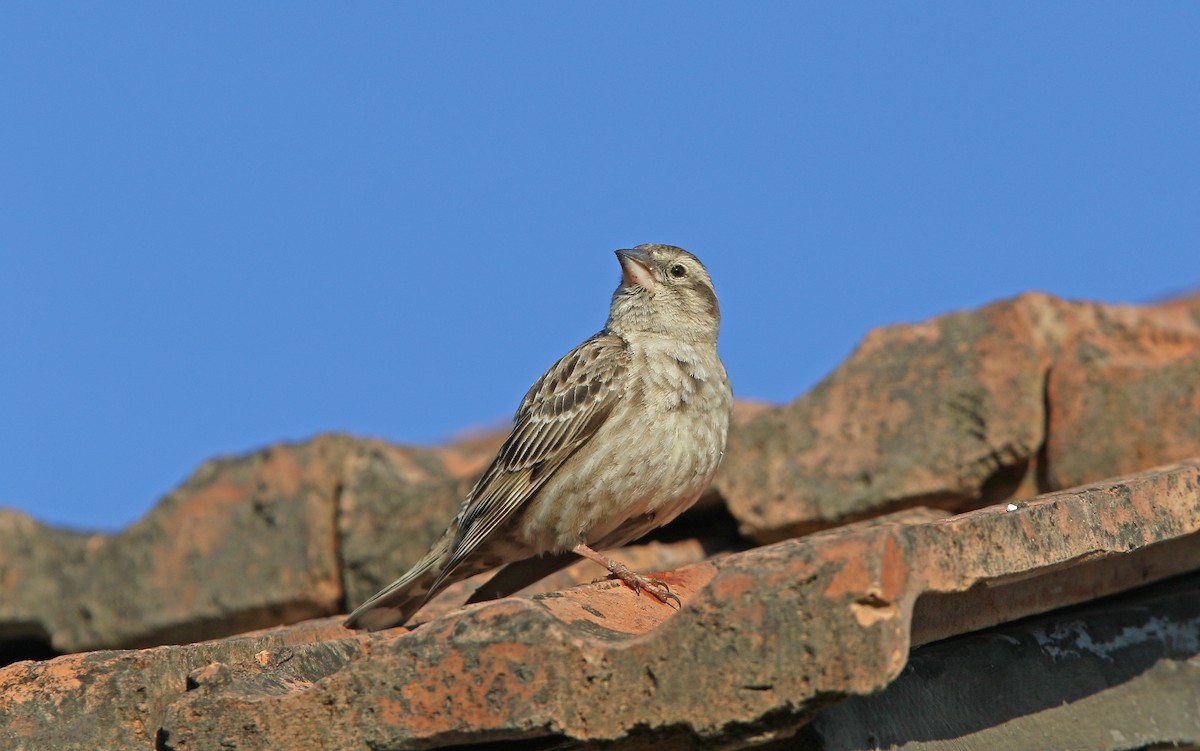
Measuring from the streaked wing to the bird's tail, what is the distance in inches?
3.4

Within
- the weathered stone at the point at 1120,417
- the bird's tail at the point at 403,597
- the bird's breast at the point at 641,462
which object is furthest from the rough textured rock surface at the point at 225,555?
the weathered stone at the point at 1120,417

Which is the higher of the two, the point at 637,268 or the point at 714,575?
the point at 637,268

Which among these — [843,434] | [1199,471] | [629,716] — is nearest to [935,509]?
[843,434]

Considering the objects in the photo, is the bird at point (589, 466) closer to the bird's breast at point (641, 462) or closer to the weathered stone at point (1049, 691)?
the bird's breast at point (641, 462)

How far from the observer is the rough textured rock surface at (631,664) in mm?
2434

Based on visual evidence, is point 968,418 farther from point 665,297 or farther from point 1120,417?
point 665,297

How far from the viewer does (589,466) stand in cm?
493

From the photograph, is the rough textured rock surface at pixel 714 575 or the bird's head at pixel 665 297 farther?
the bird's head at pixel 665 297

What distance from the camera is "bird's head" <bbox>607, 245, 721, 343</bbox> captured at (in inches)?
216

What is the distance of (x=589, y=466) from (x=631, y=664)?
238 centimetres

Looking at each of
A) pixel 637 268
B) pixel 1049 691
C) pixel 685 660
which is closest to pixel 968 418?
pixel 637 268

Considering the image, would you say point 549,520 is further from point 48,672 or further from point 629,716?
point 629,716

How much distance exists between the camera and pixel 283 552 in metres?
6.08

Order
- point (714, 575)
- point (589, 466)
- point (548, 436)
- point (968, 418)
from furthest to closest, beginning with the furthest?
point (968, 418) → point (548, 436) → point (589, 466) → point (714, 575)
